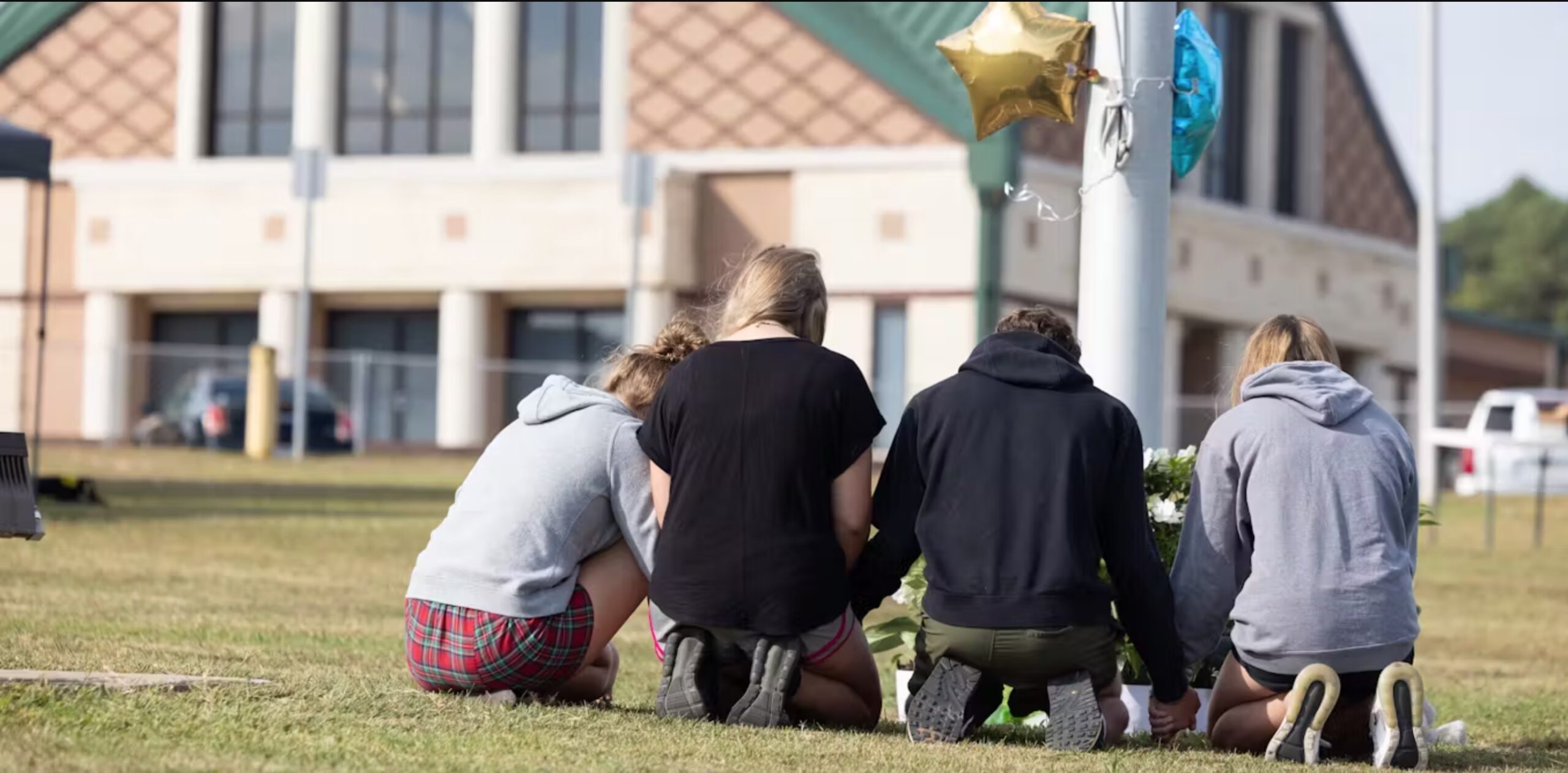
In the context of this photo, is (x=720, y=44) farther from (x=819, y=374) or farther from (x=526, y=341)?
(x=819, y=374)

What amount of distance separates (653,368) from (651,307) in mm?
31914

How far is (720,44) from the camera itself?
38.9m

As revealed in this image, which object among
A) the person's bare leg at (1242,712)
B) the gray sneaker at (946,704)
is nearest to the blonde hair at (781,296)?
the gray sneaker at (946,704)

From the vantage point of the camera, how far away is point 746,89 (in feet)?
127

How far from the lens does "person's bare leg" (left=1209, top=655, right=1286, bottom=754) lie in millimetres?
6629

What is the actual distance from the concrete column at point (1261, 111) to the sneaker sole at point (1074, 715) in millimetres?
38252

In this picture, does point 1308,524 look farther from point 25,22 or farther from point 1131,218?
point 25,22

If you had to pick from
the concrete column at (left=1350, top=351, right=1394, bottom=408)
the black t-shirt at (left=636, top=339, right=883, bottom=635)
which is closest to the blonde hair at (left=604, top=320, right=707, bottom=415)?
the black t-shirt at (left=636, top=339, right=883, bottom=635)

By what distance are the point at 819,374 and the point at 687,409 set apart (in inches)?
15.7

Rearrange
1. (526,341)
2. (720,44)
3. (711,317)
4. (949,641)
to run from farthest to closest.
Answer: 1. (526,341)
2. (720,44)
3. (711,317)
4. (949,641)

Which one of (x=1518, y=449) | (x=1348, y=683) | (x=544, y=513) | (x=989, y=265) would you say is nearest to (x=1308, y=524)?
(x=1348, y=683)

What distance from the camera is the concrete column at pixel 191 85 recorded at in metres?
41.7

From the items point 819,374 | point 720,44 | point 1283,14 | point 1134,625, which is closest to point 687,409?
point 819,374

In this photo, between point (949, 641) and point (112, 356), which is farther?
point (112, 356)
